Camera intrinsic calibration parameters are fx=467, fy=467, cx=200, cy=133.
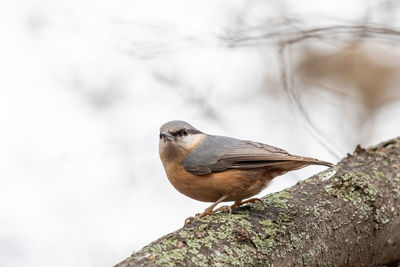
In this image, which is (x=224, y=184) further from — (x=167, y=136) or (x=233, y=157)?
(x=167, y=136)

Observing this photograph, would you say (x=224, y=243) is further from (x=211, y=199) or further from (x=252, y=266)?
(x=211, y=199)

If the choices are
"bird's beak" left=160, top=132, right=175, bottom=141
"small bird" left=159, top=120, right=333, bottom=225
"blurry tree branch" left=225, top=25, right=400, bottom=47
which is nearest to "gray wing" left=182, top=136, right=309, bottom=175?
"small bird" left=159, top=120, right=333, bottom=225

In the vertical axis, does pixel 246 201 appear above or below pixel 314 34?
below

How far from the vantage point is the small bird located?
297 cm

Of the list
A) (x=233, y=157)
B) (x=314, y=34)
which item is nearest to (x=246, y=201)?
(x=233, y=157)

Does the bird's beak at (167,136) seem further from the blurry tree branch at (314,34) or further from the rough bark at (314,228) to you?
the blurry tree branch at (314,34)

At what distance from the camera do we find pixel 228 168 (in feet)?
9.97

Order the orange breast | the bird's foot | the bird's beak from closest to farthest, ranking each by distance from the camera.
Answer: the bird's foot < the orange breast < the bird's beak

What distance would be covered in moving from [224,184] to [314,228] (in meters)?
0.67

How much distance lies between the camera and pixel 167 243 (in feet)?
6.56

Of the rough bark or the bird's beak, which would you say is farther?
the bird's beak

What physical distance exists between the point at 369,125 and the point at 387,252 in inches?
114

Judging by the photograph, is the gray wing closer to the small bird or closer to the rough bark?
the small bird

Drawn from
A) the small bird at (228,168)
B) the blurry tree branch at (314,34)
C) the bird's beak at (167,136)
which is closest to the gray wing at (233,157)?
the small bird at (228,168)
